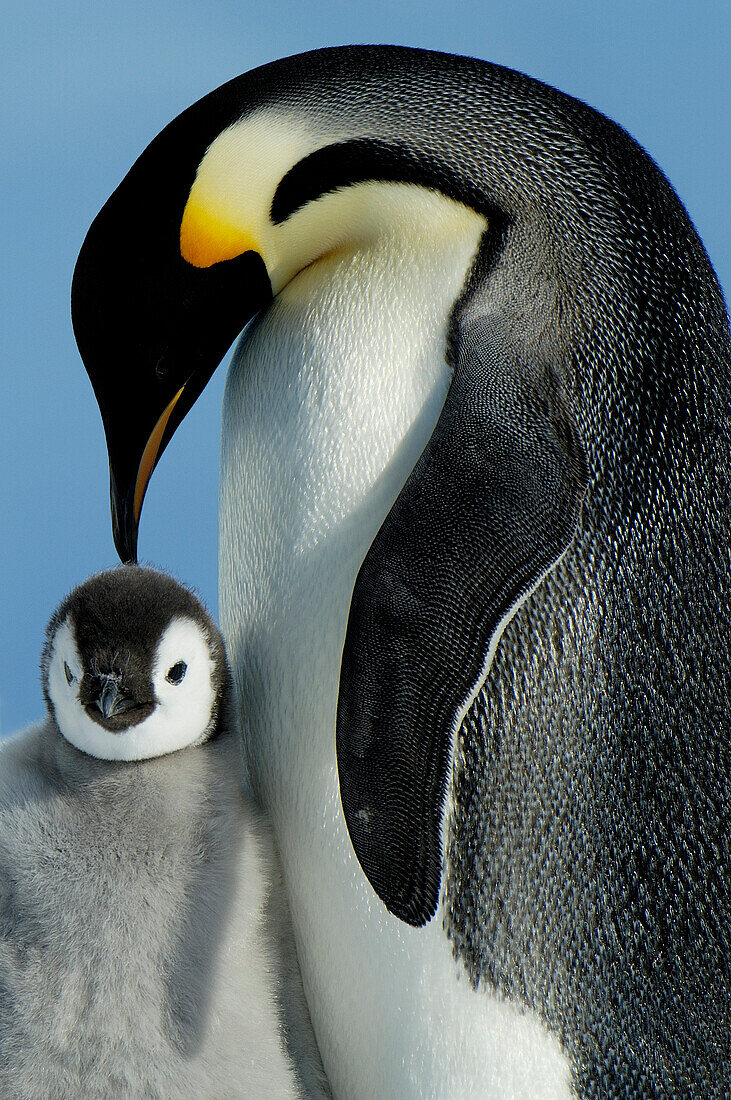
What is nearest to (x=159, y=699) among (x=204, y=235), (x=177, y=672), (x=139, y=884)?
(x=177, y=672)

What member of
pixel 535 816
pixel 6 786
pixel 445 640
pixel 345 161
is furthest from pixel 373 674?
pixel 345 161

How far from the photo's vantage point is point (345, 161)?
1264 mm

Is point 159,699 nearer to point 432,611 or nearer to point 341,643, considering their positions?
point 341,643

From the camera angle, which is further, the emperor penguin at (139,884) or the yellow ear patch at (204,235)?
the yellow ear patch at (204,235)

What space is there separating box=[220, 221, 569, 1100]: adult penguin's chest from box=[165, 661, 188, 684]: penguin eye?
0.34ft

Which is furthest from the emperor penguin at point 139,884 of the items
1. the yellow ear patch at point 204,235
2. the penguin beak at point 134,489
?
the yellow ear patch at point 204,235

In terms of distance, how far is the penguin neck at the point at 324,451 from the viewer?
122cm

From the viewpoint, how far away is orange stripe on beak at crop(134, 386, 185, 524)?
134cm

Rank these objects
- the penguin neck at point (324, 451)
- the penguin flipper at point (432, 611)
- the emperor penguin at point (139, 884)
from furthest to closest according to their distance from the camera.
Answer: the penguin neck at point (324, 451) < the emperor penguin at point (139, 884) < the penguin flipper at point (432, 611)

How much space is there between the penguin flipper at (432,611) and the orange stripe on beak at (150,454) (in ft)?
1.08

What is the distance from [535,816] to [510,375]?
38cm

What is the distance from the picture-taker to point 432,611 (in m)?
1.04

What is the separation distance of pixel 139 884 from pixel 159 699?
0.16 m

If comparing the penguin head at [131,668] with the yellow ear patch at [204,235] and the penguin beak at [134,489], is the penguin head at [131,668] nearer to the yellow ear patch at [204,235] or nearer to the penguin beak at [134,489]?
the penguin beak at [134,489]
